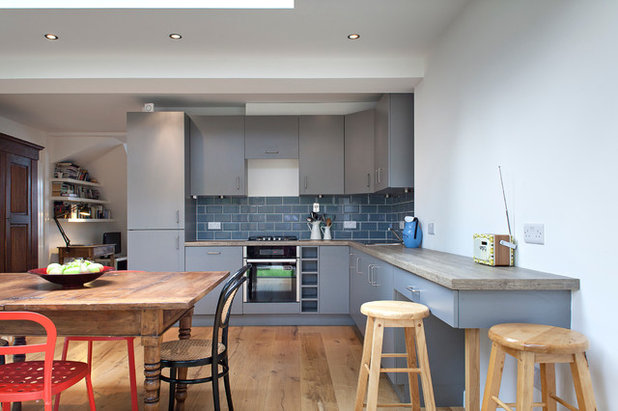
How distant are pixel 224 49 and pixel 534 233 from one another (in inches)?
110

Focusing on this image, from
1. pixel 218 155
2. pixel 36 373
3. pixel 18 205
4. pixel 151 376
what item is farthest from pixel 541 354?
pixel 18 205

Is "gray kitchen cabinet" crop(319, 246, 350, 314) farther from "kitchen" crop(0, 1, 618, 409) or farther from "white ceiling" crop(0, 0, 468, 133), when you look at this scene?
"white ceiling" crop(0, 0, 468, 133)

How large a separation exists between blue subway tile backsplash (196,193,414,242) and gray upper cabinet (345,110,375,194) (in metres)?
0.39

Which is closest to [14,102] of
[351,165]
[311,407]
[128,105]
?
[128,105]

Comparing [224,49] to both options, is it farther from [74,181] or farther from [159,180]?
[74,181]

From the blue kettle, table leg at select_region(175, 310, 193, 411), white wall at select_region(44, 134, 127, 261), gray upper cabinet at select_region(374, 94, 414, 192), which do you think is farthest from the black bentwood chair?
white wall at select_region(44, 134, 127, 261)

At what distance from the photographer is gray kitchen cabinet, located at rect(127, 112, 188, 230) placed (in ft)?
16.2

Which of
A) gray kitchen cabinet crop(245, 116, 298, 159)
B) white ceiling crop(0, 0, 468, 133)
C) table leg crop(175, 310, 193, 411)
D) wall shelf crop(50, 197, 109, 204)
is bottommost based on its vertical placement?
table leg crop(175, 310, 193, 411)

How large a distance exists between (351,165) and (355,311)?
1.63 metres

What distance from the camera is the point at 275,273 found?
16.3 ft

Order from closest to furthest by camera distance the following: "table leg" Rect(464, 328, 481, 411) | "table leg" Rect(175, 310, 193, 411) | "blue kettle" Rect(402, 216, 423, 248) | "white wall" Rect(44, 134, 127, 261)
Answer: "table leg" Rect(464, 328, 481, 411) < "table leg" Rect(175, 310, 193, 411) < "blue kettle" Rect(402, 216, 423, 248) < "white wall" Rect(44, 134, 127, 261)

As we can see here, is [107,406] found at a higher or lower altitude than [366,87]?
lower

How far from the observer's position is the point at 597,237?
5.64 ft

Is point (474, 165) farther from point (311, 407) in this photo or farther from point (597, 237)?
point (311, 407)
